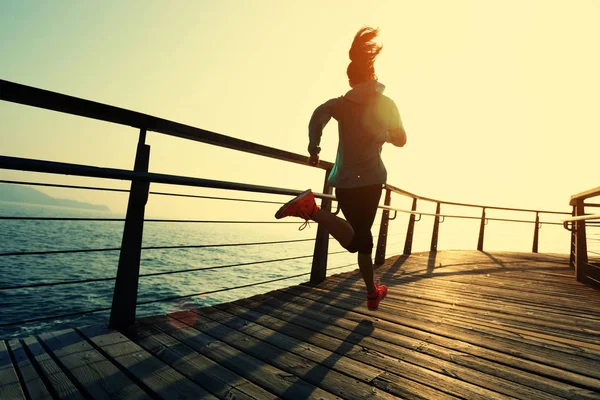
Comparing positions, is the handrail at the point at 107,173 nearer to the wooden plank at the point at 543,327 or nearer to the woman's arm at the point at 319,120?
the woman's arm at the point at 319,120

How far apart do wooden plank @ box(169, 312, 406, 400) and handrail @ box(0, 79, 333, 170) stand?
48.1 inches

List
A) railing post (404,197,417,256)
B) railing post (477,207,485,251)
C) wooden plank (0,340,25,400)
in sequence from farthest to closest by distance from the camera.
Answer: railing post (477,207,485,251) < railing post (404,197,417,256) < wooden plank (0,340,25,400)

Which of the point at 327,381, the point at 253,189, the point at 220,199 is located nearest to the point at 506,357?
the point at 327,381

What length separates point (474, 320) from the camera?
2693 millimetres

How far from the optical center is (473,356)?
6.45 ft

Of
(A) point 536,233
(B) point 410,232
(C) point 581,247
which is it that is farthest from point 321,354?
(A) point 536,233

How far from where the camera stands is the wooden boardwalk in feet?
4.86

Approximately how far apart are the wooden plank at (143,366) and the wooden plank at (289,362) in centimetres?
42

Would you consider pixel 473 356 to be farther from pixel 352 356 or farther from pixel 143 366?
pixel 143 366

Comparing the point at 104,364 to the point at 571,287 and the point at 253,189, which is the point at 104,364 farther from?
the point at 571,287

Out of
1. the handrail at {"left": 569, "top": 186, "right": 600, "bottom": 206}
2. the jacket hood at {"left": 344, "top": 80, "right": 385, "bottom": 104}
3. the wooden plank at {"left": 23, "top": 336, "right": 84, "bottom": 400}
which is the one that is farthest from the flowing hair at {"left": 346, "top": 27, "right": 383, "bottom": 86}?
the handrail at {"left": 569, "top": 186, "right": 600, "bottom": 206}

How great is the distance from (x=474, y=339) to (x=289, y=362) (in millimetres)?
1277

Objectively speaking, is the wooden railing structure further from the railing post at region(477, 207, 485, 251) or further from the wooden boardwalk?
the railing post at region(477, 207, 485, 251)


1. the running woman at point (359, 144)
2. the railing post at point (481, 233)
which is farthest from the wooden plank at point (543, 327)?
the railing post at point (481, 233)
